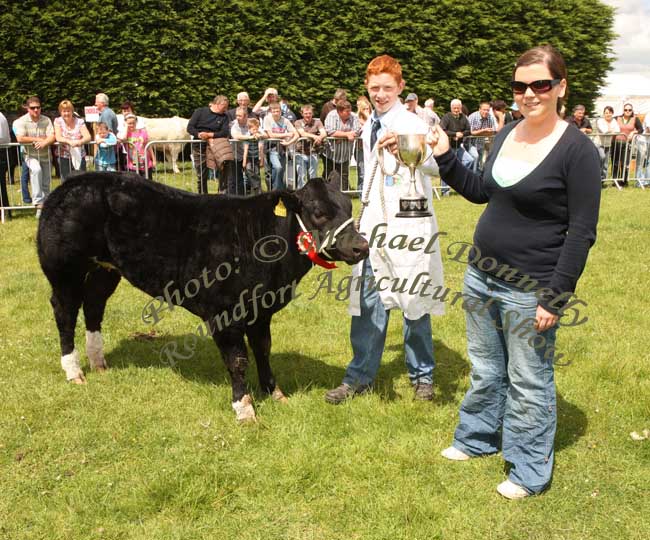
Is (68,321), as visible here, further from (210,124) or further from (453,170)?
(210,124)

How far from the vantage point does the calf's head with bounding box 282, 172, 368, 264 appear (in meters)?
3.86

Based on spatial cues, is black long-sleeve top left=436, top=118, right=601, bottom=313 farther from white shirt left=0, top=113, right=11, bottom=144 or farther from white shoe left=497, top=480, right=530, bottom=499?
white shirt left=0, top=113, right=11, bottom=144

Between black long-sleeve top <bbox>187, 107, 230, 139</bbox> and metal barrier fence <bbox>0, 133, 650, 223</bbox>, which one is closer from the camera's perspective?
metal barrier fence <bbox>0, 133, 650, 223</bbox>

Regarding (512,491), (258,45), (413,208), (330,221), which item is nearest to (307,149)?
(258,45)

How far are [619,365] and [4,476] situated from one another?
13.9 ft

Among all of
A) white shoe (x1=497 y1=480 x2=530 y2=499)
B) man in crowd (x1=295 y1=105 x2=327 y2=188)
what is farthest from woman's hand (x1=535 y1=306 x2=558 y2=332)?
man in crowd (x1=295 y1=105 x2=327 y2=188)

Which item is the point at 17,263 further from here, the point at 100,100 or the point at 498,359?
the point at 498,359

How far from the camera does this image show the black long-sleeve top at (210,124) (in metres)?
11.4

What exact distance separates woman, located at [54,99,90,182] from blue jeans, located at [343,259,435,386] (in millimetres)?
8176

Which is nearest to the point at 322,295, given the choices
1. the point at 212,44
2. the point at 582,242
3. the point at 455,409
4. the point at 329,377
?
the point at 329,377

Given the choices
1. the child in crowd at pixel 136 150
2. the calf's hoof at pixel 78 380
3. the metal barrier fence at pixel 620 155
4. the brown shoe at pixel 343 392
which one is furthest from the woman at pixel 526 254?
the metal barrier fence at pixel 620 155

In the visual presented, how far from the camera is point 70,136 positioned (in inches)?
429

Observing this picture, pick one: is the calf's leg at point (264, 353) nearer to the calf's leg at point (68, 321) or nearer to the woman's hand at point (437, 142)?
the calf's leg at point (68, 321)

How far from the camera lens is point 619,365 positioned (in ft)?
15.7
